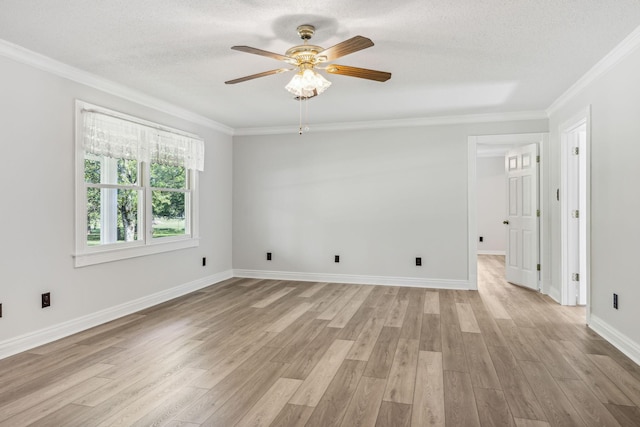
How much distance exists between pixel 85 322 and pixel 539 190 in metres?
5.34

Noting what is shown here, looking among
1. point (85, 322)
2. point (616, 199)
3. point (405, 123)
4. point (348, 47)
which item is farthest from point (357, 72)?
point (85, 322)

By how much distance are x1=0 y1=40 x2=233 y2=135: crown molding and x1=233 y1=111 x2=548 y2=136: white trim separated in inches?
41.8

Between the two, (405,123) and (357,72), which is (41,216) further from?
(405,123)

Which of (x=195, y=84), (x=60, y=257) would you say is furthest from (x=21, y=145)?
(x=195, y=84)

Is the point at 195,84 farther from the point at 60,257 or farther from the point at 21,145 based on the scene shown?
the point at 60,257

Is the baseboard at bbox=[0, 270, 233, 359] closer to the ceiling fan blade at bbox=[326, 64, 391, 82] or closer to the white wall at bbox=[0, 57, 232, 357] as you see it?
the white wall at bbox=[0, 57, 232, 357]

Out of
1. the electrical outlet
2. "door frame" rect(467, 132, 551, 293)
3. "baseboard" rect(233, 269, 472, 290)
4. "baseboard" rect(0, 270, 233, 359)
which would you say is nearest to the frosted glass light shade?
the electrical outlet

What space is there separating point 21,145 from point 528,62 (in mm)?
4125

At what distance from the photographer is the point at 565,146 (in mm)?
4539

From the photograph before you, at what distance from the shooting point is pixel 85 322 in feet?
12.1

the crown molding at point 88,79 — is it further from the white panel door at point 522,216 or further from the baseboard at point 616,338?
the baseboard at point 616,338

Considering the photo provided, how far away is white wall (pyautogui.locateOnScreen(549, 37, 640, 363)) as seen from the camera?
2914 millimetres

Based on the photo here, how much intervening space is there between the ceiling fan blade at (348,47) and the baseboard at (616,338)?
2.78m

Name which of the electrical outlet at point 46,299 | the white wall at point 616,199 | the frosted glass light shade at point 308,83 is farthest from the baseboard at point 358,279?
the frosted glass light shade at point 308,83
